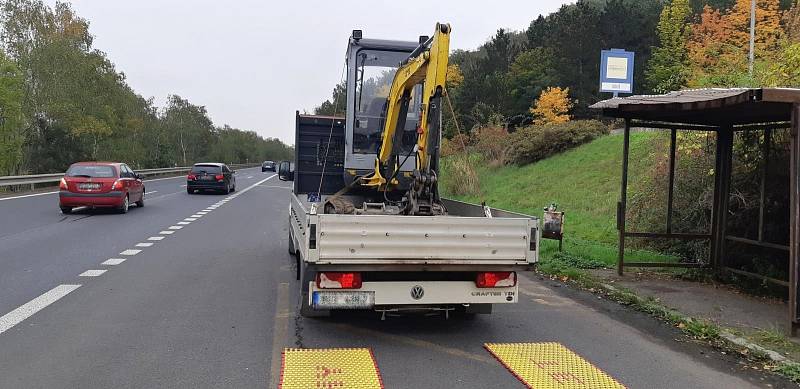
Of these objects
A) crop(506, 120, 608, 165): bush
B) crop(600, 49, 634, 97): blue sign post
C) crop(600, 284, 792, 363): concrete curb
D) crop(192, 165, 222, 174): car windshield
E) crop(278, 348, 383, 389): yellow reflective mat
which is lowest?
crop(278, 348, 383, 389): yellow reflective mat

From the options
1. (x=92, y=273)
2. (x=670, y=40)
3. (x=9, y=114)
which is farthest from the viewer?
(x=670, y=40)

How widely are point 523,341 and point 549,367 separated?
0.83m

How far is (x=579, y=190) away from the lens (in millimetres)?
19156

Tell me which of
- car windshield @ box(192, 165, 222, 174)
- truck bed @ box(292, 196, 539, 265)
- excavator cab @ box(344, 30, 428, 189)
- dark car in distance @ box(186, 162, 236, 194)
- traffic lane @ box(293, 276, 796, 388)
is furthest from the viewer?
car windshield @ box(192, 165, 222, 174)

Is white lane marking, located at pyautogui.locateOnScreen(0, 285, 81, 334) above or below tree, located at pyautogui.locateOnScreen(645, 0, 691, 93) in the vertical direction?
below

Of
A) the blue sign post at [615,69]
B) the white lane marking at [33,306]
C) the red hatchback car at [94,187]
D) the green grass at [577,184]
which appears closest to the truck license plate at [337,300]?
the white lane marking at [33,306]

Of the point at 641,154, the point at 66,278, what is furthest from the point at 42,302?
the point at 641,154

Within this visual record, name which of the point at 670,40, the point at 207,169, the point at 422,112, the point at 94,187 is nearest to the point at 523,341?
the point at 422,112

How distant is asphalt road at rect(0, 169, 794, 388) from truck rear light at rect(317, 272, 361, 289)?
2.06 ft

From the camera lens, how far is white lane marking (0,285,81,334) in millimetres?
6055

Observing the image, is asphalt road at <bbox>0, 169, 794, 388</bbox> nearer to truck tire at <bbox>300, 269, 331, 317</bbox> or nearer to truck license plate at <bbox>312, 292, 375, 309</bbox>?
truck tire at <bbox>300, 269, 331, 317</bbox>

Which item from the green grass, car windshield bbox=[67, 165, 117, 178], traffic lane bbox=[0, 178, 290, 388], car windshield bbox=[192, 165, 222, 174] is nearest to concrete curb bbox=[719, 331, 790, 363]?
traffic lane bbox=[0, 178, 290, 388]

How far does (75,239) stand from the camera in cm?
1209

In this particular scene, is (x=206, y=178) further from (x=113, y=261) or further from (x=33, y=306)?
(x=33, y=306)
